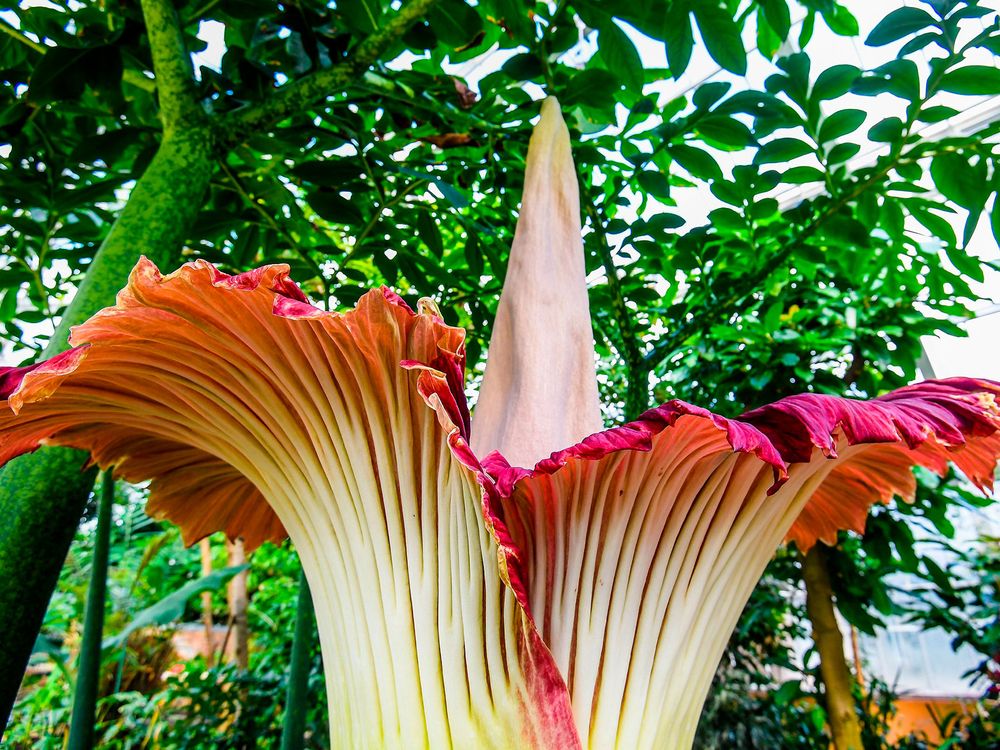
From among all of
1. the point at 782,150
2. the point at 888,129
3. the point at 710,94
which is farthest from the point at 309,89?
the point at 888,129

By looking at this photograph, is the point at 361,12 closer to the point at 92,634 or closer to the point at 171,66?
the point at 171,66

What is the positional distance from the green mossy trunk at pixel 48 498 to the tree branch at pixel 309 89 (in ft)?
0.47

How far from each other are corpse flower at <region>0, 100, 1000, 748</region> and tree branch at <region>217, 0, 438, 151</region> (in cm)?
36

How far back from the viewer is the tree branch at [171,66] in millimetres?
626

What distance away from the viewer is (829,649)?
1899mm

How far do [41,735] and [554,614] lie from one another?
354 cm

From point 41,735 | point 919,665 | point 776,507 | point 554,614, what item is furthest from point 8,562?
point 919,665

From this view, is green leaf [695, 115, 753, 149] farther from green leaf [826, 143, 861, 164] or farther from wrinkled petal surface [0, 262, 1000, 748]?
wrinkled petal surface [0, 262, 1000, 748]

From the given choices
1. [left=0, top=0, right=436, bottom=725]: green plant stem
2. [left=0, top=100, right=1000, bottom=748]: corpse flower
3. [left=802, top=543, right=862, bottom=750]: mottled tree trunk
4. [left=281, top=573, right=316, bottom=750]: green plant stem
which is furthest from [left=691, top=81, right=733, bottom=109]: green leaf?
[left=802, top=543, right=862, bottom=750]: mottled tree trunk

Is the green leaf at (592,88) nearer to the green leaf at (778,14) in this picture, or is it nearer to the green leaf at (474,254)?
the green leaf at (778,14)

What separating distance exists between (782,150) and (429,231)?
50 cm

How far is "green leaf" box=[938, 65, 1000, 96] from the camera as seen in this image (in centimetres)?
71

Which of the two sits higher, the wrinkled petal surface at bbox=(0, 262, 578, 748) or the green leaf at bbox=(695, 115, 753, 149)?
the green leaf at bbox=(695, 115, 753, 149)

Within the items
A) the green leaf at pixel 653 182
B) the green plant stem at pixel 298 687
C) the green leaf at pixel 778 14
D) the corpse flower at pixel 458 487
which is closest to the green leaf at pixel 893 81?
the green leaf at pixel 778 14
